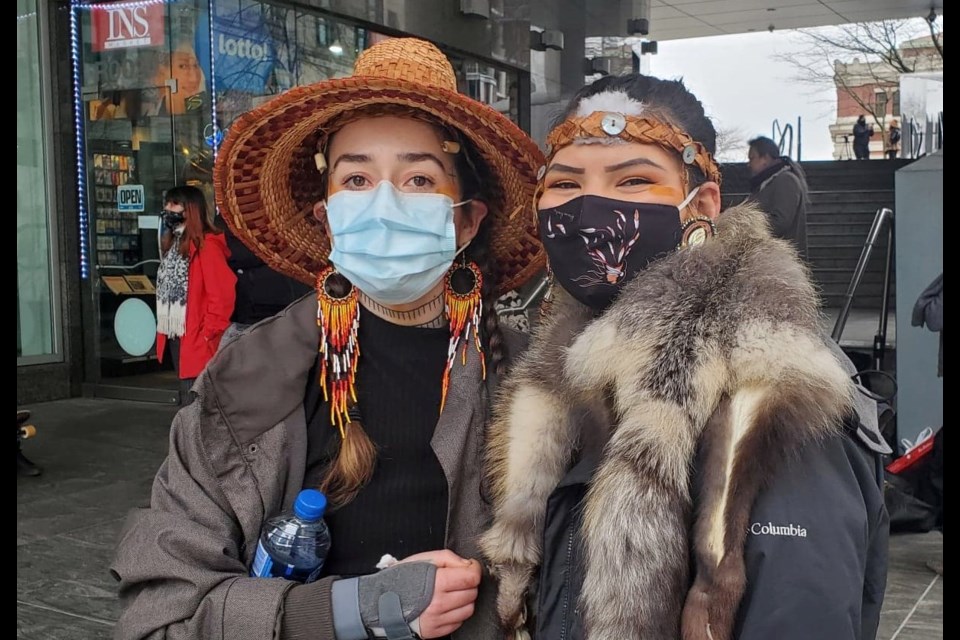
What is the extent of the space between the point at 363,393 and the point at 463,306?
0.29m

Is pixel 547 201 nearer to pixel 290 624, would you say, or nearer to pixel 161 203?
pixel 290 624

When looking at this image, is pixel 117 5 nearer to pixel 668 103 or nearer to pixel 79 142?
pixel 79 142

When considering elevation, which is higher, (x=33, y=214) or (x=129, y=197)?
(x=129, y=197)

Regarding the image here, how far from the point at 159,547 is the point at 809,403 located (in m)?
1.14

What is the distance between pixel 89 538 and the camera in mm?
4938

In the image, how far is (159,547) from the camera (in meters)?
1.67

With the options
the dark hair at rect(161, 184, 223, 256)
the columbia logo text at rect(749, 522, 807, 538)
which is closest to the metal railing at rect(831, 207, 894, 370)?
the dark hair at rect(161, 184, 223, 256)

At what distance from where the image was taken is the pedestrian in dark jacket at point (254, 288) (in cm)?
662

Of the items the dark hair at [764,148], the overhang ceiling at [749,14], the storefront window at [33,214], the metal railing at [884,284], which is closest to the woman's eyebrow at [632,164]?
the metal railing at [884,284]

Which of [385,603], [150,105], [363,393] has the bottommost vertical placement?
[385,603]

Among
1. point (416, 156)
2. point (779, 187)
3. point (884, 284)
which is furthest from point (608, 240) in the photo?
point (884, 284)

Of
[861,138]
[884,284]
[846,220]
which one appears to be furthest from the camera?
[861,138]

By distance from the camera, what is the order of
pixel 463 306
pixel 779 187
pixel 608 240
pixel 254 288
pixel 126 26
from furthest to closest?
pixel 126 26, pixel 779 187, pixel 254 288, pixel 463 306, pixel 608 240

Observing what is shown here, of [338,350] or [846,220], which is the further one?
[846,220]
